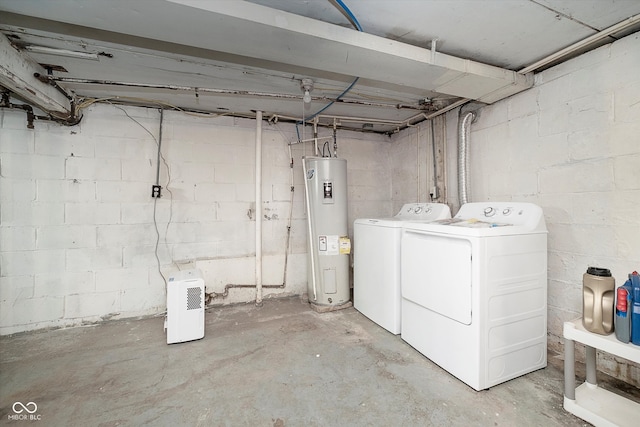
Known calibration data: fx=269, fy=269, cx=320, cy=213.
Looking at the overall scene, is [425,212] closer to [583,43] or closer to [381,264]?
[381,264]

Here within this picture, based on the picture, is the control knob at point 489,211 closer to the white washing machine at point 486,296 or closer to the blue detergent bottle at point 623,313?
the white washing machine at point 486,296

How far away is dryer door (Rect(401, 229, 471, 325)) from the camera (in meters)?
1.63

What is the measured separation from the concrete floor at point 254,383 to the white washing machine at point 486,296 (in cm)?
12

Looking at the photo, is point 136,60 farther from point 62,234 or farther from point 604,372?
point 604,372

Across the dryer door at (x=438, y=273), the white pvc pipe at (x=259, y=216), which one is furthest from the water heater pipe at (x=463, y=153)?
the white pvc pipe at (x=259, y=216)

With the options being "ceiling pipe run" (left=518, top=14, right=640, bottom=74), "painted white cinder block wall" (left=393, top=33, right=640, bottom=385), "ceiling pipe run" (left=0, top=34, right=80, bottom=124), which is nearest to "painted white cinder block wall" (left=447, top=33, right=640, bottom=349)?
"painted white cinder block wall" (left=393, top=33, right=640, bottom=385)

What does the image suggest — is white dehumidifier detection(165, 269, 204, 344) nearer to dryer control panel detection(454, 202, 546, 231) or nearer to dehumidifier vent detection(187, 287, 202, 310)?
dehumidifier vent detection(187, 287, 202, 310)

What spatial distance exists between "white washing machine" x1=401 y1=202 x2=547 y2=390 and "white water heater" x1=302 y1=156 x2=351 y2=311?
3.39 feet

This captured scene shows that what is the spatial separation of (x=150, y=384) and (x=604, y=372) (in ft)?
9.44

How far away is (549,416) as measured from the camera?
139 cm

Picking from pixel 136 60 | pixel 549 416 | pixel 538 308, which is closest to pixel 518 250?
pixel 538 308

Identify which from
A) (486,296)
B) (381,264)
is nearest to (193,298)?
(381,264)

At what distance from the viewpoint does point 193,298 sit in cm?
221

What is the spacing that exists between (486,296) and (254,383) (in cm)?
151
